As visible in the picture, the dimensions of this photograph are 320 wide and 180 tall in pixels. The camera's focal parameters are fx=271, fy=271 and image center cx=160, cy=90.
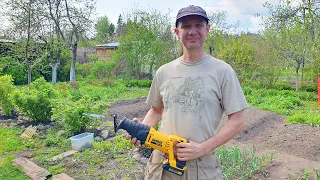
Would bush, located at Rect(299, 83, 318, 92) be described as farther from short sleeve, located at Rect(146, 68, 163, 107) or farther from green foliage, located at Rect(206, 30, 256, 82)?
short sleeve, located at Rect(146, 68, 163, 107)

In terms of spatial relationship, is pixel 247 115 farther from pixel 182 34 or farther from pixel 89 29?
pixel 89 29

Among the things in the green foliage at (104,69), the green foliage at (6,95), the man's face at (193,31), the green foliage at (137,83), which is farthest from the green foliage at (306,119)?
the green foliage at (104,69)

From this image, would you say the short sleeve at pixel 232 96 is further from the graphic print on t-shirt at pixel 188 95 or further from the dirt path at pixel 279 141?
the dirt path at pixel 279 141

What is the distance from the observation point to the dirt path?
436cm

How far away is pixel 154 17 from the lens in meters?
16.6

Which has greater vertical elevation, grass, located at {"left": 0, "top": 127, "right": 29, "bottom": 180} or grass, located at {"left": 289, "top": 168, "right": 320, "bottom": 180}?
grass, located at {"left": 289, "top": 168, "right": 320, "bottom": 180}

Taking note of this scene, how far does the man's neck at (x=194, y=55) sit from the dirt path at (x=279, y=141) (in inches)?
114

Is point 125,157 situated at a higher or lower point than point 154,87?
lower

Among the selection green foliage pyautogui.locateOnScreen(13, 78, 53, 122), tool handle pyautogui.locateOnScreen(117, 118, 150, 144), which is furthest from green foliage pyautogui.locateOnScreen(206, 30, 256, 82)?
tool handle pyautogui.locateOnScreen(117, 118, 150, 144)

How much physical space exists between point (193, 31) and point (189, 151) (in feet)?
2.43

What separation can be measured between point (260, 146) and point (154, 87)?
4.57 metres

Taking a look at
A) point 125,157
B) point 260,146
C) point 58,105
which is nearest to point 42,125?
point 58,105

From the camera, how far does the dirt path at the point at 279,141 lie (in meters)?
4.36

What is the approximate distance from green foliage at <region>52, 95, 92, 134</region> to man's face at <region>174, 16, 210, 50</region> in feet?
13.7
